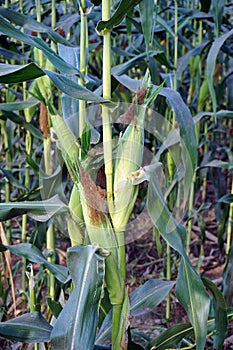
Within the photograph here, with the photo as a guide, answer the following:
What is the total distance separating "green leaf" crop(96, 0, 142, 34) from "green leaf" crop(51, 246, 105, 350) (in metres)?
0.31

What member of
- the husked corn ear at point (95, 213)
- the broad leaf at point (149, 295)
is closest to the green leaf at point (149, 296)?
the broad leaf at point (149, 295)

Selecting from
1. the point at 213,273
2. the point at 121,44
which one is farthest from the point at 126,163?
the point at 121,44

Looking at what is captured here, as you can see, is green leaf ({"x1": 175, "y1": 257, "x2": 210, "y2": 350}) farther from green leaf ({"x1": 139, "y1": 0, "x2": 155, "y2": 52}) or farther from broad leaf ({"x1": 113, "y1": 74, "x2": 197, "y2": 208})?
green leaf ({"x1": 139, "y1": 0, "x2": 155, "y2": 52})

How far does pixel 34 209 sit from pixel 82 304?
7.0 inches

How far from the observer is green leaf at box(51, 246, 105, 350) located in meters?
0.60

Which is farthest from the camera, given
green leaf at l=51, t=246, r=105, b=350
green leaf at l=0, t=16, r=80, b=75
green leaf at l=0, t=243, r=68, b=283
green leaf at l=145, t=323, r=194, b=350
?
green leaf at l=0, t=243, r=68, b=283

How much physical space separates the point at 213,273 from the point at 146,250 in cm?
36

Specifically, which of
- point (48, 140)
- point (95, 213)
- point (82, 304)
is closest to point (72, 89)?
point (95, 213)

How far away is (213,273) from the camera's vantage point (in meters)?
2.09

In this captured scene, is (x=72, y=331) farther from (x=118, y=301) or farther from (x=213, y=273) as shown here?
(x=213, y=273)

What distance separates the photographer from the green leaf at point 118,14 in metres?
0.68

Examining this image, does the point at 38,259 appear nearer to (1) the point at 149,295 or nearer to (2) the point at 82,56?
(1) the point at 149,295

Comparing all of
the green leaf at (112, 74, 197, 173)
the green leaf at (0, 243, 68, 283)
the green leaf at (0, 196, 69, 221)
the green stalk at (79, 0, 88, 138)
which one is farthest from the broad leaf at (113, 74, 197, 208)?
the green leaf at (0, 243, 68, 283)

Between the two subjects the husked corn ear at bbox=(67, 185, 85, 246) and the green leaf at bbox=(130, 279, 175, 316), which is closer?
the husked corn ear at bbox=(67, 185, 85, 246)
